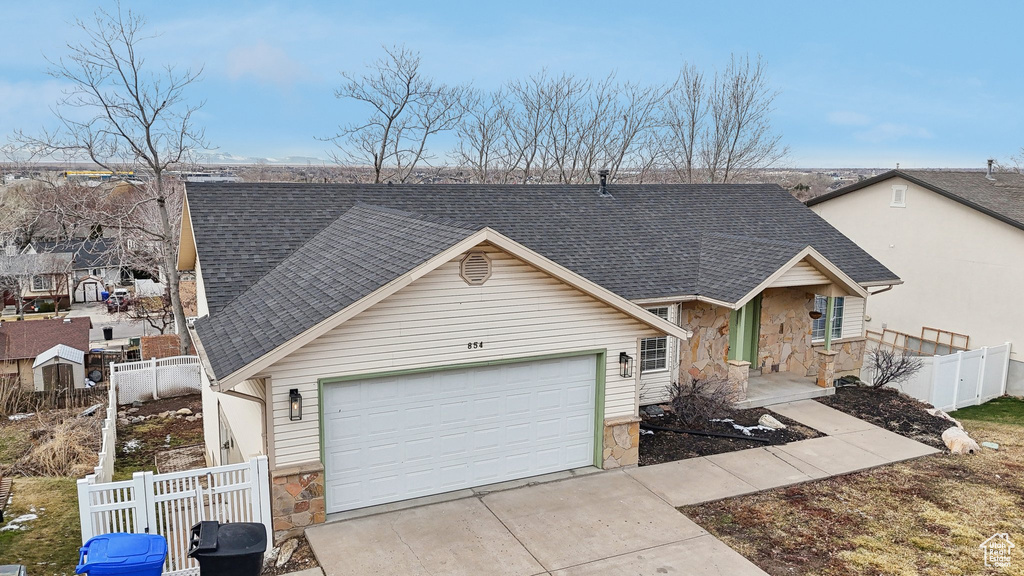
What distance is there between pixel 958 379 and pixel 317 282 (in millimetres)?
14545

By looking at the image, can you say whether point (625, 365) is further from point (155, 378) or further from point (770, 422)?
point (155, 378)

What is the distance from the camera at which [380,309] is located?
8.87 meters

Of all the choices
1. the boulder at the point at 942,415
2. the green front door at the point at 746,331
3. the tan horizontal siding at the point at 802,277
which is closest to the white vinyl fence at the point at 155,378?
the green front door at the point at 746,331

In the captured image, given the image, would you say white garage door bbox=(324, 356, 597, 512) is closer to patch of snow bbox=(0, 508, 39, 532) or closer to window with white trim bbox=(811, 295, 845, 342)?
patch of snow bbox=(0, 508, 39, 532)

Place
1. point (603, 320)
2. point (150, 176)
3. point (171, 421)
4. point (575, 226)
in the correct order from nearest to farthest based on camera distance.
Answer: point (603, 320) → point (575, 226) → point (171, 421) → point (150, 176)

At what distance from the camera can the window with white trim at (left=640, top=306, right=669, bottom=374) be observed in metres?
14.4

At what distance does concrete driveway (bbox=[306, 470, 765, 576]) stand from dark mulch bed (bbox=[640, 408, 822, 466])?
1.79 meters

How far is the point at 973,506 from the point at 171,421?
17.0 meters

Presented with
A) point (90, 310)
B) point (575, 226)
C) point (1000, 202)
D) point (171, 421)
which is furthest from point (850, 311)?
point (90, 310)

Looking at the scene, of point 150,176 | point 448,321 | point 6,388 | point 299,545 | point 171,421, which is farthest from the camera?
point 150,176

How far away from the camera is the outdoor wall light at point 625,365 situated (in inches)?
414

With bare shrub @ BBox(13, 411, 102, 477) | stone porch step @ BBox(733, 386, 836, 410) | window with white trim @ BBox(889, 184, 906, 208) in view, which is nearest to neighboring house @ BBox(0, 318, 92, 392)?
bare shrub @ BBox(13, 411, 102, 477)

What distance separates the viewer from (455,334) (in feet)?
30.7

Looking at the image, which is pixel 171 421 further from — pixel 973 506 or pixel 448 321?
pixel 973 506
